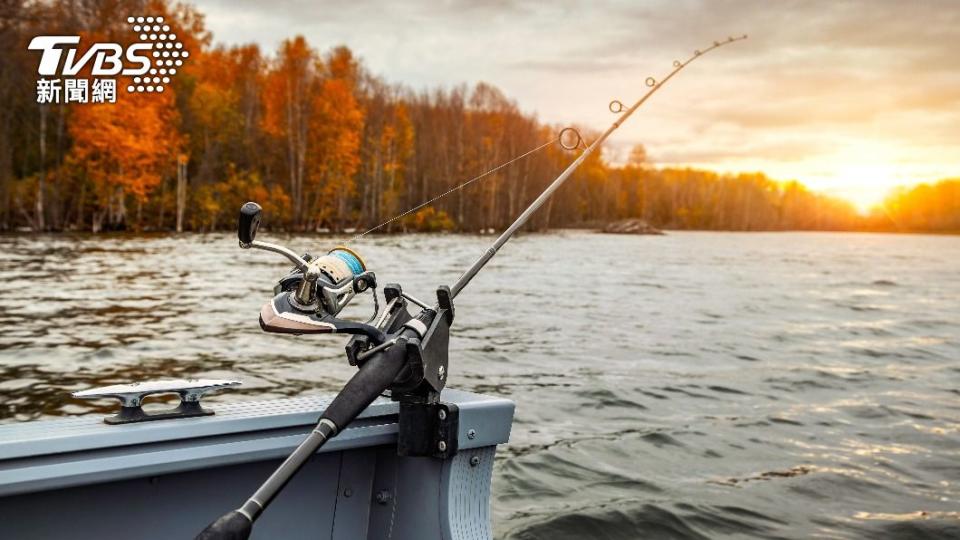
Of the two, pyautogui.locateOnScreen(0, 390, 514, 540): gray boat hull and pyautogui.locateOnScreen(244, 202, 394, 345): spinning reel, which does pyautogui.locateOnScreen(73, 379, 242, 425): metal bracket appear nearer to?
pyautogui.locateOnScreen(0, 390, 514, 540): gray boat hull

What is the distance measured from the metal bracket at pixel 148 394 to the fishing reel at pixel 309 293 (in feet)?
0.83

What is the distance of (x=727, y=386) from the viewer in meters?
10.1

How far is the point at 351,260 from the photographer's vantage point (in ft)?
9.68

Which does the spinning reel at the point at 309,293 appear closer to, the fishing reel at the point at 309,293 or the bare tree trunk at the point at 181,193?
the fishing reel at the point at 309,293

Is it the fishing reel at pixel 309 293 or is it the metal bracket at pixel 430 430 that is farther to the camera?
the metal bracket at pixel 430 430

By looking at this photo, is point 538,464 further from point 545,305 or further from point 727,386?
point 545,305

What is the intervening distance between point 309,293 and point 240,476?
66 cm

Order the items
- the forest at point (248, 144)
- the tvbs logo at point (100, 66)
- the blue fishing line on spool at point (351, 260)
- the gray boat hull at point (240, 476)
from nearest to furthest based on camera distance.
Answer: the gray boat hull at point (240, 476)
the blue fishing line on spool at point (351, 260)
the tvbs logo at point (100, 66)
the forest at point (248, 144)

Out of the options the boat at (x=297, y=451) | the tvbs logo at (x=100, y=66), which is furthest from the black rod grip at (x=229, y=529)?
the tvbs logo at (x=100, y=66)

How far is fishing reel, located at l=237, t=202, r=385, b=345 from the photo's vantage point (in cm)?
261

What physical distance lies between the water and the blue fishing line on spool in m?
2.99

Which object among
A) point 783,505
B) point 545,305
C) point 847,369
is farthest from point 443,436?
point 545,305

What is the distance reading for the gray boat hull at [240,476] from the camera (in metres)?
2.41

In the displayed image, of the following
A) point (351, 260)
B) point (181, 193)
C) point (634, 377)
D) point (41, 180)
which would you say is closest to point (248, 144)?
point (181, 193)
